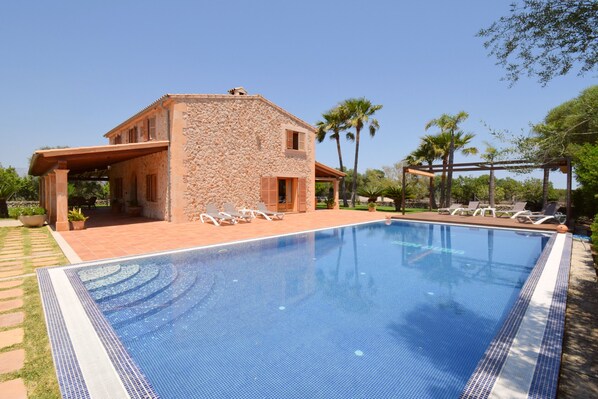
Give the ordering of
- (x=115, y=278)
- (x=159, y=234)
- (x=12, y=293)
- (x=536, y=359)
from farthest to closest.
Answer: (x=159, y=234)
(x=115, y=278)
(x=12, y=293)
(x=536, y=359)

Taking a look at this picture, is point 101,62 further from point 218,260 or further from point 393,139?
point 393,139

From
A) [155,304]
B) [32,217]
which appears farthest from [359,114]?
[155,304]

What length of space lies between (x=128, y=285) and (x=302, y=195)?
15006 millimetres

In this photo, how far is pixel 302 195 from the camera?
66.9ft

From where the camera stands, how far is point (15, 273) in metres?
6.21

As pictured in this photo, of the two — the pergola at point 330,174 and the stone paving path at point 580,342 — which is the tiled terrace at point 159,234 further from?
the stone paving path at point 580,342

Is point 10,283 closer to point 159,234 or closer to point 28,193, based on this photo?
point 159,234

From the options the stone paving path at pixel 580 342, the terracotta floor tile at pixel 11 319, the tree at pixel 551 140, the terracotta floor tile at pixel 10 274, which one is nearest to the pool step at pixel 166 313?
the terracotta floor tile at pixel 11 319

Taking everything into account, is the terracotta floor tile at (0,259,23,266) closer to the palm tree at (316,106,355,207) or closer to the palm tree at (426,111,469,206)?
the palm tree at (316,106,355,207)

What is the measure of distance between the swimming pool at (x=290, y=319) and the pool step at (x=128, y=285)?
0.02 m

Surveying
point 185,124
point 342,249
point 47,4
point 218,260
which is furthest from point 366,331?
point 47,4

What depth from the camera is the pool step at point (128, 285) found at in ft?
17.8

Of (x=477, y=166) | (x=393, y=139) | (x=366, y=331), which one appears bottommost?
(x=366, y=331)

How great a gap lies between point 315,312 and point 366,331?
0.99 m
